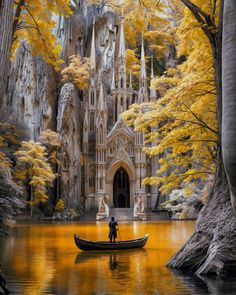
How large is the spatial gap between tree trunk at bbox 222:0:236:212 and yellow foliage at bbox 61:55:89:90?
41.7 m

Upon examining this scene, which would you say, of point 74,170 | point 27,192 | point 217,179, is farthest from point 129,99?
point 217,179

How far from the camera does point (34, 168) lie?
3312 cm

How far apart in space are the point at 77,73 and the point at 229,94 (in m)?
43.4

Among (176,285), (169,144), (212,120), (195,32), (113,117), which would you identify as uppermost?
(113,117)

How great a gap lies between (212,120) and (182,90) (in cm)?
277

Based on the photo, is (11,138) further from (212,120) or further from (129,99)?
(212,120)

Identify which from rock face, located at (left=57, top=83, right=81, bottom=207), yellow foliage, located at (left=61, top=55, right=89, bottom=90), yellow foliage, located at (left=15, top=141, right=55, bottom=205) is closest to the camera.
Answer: yellow foliage, located at (left=15, top=141, right=55, bottom=205)

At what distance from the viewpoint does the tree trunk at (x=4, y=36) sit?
6.96m

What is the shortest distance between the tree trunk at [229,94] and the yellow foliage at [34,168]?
29.4 m

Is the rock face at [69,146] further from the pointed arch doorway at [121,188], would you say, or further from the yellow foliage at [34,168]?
the yellow foliage at [34,168]

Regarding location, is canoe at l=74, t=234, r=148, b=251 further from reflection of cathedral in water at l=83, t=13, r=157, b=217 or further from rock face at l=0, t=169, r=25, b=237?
reflection of cathedral in water at l=83, t=13, r=157, b=217

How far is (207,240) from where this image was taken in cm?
1003

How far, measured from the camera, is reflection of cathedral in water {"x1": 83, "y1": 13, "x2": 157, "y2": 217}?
45.6 meters

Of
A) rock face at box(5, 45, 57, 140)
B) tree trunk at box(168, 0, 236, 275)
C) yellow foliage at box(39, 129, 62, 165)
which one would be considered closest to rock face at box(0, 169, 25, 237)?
tree trunk at box(168, 0, 236, 275)
